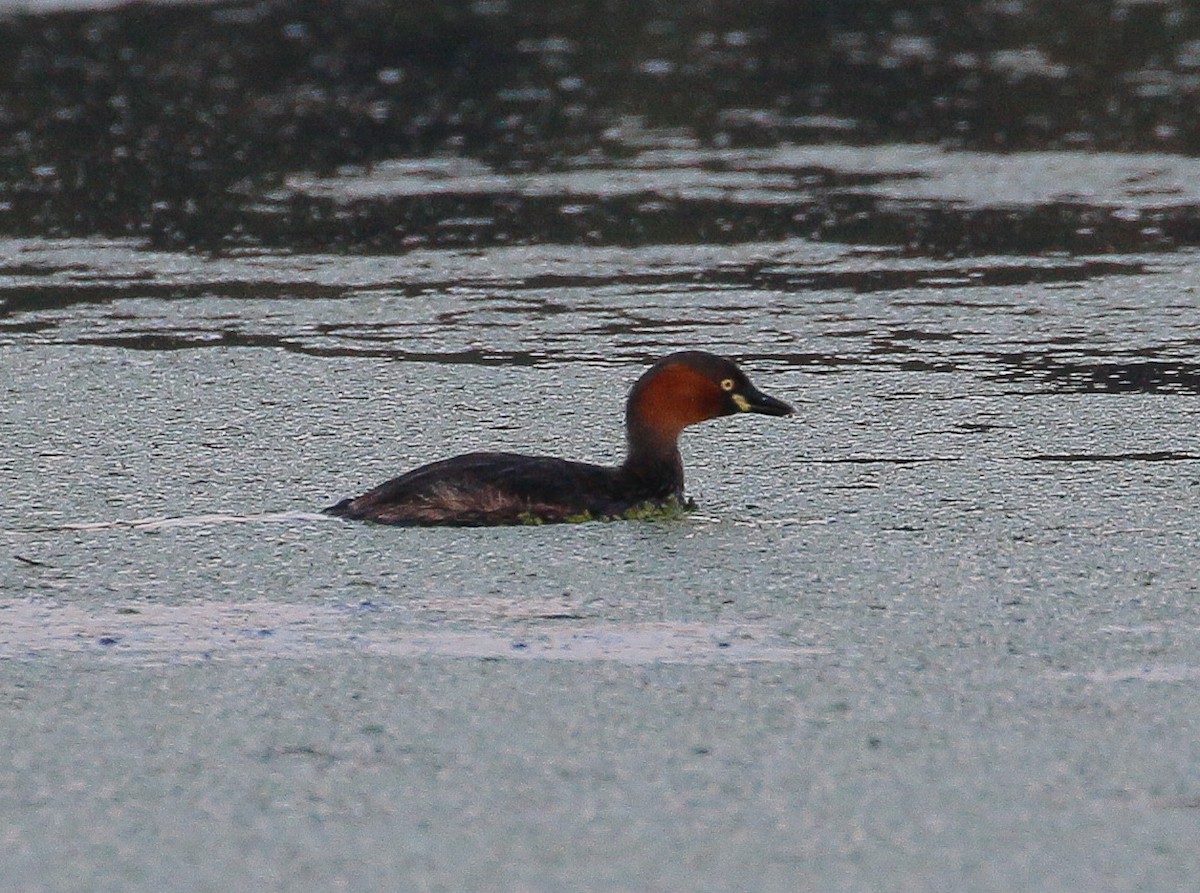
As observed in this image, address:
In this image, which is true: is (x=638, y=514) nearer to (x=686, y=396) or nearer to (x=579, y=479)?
(x=579, y=479)

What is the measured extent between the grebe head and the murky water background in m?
0.22

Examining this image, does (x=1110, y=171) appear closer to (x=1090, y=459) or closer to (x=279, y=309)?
(x=279, y=309)

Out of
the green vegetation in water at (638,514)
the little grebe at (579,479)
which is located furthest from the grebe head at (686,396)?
the green vegetation in water at (638,514)

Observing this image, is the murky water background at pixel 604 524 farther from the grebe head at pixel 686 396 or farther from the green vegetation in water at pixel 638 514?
the grebe head at pixel 686 396

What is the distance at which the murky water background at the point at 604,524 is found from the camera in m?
4.03

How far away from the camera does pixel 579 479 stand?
6.14 m

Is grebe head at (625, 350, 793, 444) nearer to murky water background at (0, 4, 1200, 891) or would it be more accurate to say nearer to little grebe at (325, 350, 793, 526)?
little grebe at (325, 350, 793, 526)

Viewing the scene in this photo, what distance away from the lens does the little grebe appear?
19.8ft

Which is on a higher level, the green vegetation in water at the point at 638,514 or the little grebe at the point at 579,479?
the little grebe at the point at 579,479

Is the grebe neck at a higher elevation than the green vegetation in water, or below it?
higher

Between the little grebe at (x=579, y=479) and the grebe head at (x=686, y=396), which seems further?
the grebe head at (x=686, y=396)

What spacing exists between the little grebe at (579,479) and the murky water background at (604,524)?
9 cm

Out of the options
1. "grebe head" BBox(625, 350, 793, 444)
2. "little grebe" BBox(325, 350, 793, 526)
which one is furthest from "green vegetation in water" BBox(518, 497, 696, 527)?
"grebe head" BBox(625, 350, 793, 444)

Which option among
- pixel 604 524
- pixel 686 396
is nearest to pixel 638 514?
pixel 604 524
